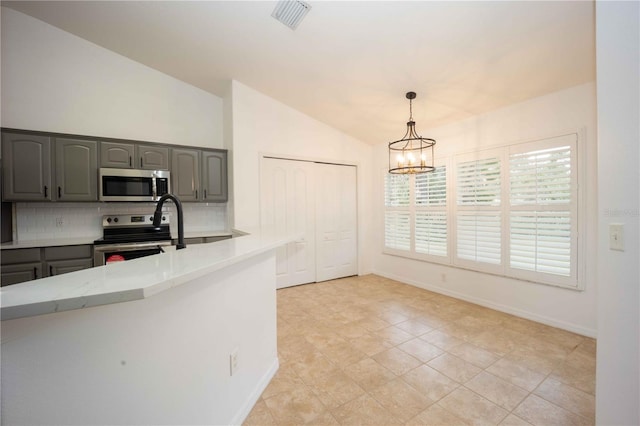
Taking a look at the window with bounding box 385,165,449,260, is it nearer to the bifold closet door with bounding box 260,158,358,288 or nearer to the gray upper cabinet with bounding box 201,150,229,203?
the bifold closet door with bounding box 260,158,358,288

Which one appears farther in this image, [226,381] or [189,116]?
[189,116]

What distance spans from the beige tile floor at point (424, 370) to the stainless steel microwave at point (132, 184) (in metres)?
2.22

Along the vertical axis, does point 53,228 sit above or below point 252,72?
below

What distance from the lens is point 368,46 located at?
2.61m

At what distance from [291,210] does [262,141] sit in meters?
1.14

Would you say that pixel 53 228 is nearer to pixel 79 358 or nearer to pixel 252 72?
pixel 252 72

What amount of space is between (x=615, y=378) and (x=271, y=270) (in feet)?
6.47

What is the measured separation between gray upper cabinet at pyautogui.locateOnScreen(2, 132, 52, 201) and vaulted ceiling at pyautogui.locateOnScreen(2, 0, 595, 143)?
142 centimetres

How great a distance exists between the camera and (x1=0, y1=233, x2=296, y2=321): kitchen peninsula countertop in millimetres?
595

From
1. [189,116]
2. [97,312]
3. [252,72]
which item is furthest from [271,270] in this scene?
[189,116]

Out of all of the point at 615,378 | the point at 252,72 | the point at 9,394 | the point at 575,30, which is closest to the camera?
the point at 9,394

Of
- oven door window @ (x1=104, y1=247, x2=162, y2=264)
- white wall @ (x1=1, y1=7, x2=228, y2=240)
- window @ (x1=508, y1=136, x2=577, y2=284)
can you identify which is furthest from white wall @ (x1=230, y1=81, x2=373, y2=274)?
window @ (x1=508, y1=136, x2=577, y2=284)

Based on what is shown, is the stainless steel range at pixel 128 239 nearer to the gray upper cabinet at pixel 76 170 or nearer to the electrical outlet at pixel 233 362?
the gray upper cabinet at pixel 76 170

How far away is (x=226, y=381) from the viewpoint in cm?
150
